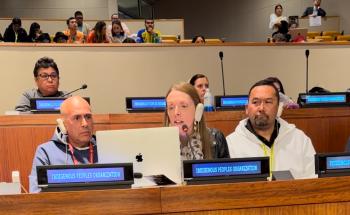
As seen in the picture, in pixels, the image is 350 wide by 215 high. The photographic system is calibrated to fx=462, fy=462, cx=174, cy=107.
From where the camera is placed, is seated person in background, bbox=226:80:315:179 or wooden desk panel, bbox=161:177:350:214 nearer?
wooden desk panel, bbox=161:177:350:214

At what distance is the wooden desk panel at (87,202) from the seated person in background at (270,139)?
1.35m

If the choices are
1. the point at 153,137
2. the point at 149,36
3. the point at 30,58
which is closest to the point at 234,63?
the point at 149,36

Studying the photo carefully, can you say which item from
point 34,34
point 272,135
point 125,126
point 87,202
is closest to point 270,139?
point 272,135

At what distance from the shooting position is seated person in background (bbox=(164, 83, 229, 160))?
2.12 m

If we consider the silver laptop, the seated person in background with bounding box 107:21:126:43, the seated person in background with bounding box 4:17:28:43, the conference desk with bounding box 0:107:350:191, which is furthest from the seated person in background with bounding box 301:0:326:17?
the silver laptop

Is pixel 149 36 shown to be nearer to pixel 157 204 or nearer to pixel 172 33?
pixel 172 33

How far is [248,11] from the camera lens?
12.6 meters

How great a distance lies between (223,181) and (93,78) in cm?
415

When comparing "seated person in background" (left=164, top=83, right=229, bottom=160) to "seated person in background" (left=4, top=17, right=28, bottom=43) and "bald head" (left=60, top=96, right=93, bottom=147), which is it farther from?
"seated person in background" (left=4, top=17, right=28, bottom=43)

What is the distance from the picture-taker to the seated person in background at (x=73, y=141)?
2.28 m

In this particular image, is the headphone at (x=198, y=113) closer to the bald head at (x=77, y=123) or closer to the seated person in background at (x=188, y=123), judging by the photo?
the seated person in background at (x=188, y=123)

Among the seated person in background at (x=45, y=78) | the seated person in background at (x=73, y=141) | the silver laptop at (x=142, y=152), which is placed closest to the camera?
the silver laptop at (x=142, y=152)

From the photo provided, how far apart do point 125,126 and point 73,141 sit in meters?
1.04

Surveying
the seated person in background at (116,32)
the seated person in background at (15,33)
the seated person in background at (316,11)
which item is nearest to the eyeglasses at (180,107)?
the seated person in background at (116,32)
